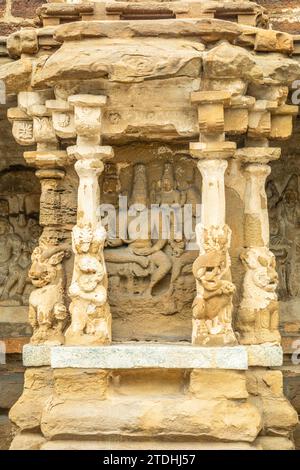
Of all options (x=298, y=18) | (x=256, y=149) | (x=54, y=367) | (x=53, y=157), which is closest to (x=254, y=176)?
(x=256, y=149)

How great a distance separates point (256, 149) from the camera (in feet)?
21.6

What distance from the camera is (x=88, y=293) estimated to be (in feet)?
20.6

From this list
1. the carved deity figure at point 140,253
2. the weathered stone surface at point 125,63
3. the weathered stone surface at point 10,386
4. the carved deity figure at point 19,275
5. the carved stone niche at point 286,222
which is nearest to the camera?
the weathered stone surface at point 125,63

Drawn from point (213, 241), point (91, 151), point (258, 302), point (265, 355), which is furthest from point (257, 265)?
point (91, 151)

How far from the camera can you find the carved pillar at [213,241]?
6.20 m

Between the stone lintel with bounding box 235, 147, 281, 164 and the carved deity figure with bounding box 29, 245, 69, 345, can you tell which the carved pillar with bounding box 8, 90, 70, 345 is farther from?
the stone lintel with bounding box 235, 147, 281, 164

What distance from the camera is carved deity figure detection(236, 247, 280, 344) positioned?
21.5 feet

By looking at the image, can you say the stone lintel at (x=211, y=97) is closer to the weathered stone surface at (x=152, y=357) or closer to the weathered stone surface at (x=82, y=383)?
the weathered stone surface at (x=152, y=357)

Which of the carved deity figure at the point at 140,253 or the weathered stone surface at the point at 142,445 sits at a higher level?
the carved deity figure at the point at 140,253

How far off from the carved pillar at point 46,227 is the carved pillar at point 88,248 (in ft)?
1.09

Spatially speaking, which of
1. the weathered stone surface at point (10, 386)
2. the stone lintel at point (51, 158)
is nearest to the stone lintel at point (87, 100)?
the stone lintel at point (51, 158)

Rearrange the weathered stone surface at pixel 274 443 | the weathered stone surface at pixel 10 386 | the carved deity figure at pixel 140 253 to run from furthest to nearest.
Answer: the weathered stone surface at pixel 10 386 < the carved deity figure at pixel 140 253 < the weathered stone surface at pixel 274 443

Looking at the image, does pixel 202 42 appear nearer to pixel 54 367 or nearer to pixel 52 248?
pixel 52 248

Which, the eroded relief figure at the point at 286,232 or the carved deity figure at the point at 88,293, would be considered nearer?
the carved deity figure at the point at 88,293
